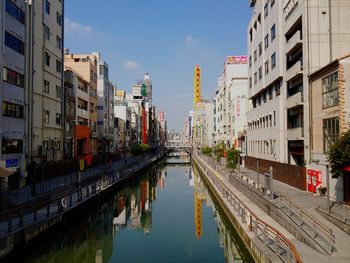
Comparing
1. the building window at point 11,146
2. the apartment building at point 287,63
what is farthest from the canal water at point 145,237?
the apartment building at point 287,63

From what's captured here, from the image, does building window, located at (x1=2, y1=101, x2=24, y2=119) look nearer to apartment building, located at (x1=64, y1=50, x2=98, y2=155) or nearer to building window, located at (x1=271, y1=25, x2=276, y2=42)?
apartment building, located at (x1=64, y1=50, x2=98, y2=155)

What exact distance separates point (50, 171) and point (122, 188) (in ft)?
39.1

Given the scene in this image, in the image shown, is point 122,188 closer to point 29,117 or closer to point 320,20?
point 29,117

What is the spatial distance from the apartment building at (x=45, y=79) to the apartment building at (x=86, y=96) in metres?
9.48

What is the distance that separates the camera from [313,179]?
28359 mm

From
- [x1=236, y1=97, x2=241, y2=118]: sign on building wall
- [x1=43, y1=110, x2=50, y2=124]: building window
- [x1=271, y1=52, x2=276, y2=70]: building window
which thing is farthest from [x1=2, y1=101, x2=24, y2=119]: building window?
[x1=236, y1=97, x2=241, y2=118]: sign on building wall

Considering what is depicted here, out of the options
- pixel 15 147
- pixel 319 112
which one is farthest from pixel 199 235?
pixel 15 147

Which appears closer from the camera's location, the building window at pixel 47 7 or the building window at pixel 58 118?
the building window at pixel 47 7

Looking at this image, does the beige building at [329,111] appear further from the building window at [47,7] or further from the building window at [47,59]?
the building window at [47,7]

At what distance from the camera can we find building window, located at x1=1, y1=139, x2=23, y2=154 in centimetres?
3231

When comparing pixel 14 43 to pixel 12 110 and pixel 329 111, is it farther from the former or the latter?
pixel 329 111

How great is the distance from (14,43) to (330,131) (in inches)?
1132

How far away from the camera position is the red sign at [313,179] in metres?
27.1

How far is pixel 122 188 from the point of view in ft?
169
